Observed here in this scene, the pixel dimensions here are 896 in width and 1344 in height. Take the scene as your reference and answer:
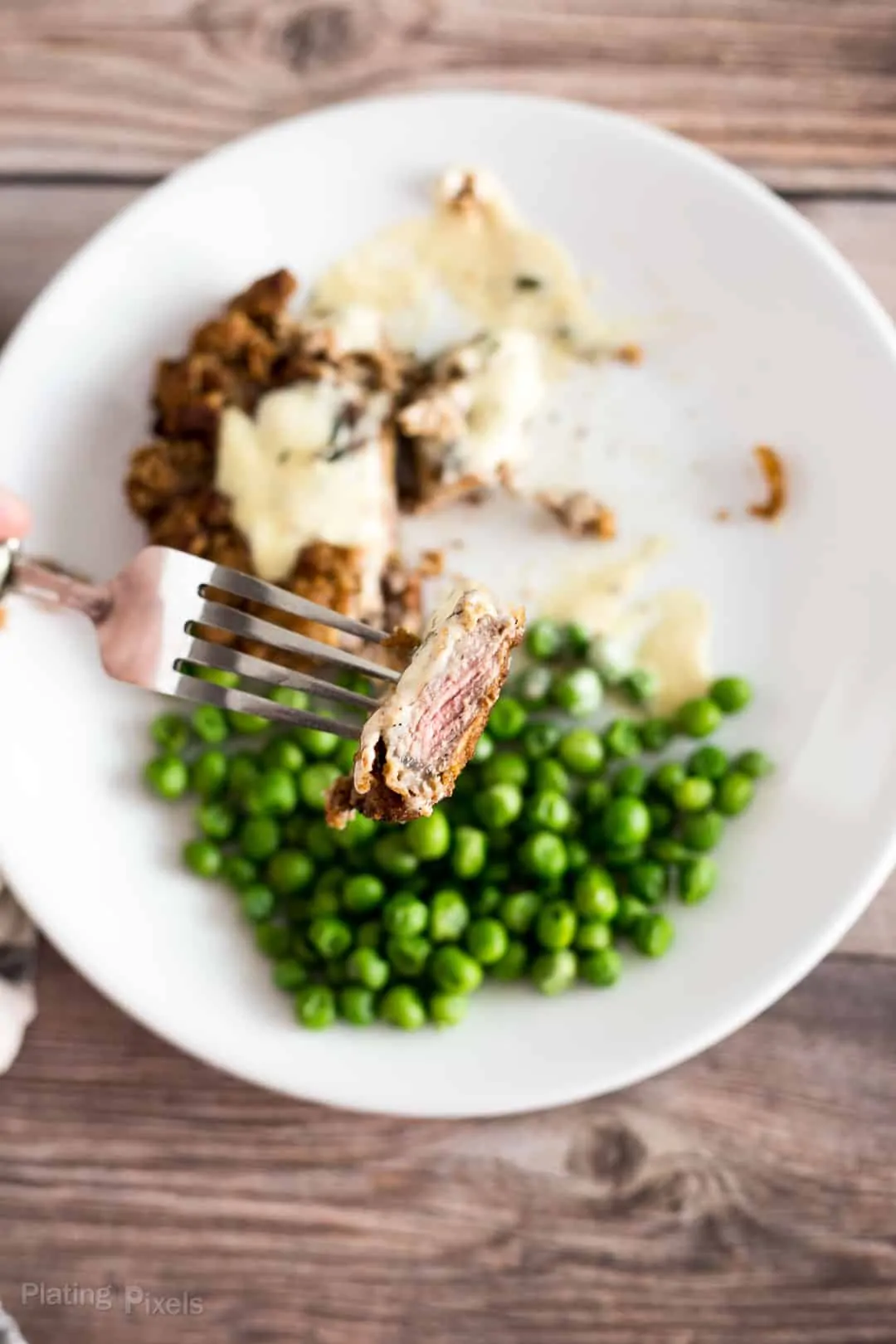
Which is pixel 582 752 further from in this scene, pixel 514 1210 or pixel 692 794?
pixel 514 1210

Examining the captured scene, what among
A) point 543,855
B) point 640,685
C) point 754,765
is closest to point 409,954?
point 543,855

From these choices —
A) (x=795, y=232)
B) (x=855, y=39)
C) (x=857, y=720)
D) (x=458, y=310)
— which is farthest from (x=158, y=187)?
(x=857, y=720)

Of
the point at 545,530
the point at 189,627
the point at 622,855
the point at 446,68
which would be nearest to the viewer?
the point at 189,627

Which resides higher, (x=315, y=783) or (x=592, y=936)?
(x=315, y=783)

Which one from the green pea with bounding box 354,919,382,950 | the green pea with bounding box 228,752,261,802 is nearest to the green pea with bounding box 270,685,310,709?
the green pea with bounding box 228,752,261,802

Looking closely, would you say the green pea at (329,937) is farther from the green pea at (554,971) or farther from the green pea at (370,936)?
the green pea at (554,971)

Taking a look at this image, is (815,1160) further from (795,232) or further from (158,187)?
(158,187)
